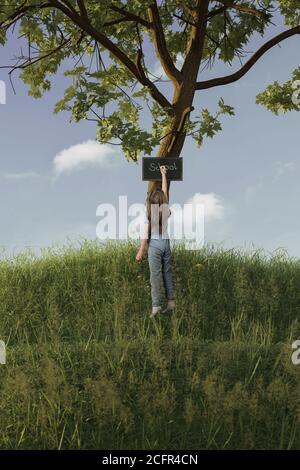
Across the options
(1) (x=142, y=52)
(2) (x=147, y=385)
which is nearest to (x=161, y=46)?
(1) (x=142, y=52)

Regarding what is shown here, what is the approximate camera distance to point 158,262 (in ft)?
34.6

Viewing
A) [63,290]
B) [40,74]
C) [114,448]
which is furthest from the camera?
[40,74]

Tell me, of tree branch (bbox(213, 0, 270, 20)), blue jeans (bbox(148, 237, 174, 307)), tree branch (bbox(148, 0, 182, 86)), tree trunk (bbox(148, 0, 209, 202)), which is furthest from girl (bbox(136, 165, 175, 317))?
tree branch (bbox(213, 0, 270, 20))

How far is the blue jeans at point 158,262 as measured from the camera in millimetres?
10477

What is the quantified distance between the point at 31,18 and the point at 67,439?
924cm

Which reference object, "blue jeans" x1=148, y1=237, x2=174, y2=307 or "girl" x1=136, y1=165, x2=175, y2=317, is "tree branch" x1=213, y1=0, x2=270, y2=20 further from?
"blue jeans" x1=148, y1=237, x2=174, y2=307

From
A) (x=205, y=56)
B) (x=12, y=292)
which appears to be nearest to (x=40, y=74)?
(x=205, y=56)

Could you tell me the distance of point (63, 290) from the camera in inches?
510

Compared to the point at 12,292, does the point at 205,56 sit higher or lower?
higher

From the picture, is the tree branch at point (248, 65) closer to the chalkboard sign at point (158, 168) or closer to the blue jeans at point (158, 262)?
the chalkboard sign at point (158, 168)

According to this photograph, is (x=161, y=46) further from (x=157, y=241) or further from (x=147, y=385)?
(x=147, y=385)

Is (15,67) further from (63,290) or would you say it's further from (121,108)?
(63,290)

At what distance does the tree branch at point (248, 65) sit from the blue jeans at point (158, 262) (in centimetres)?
507

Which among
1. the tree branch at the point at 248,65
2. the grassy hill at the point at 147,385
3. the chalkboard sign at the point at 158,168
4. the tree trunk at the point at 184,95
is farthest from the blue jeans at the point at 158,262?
the tree branch at the point at 248,65
